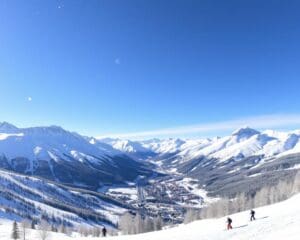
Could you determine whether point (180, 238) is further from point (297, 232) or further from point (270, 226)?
point (297, 232)

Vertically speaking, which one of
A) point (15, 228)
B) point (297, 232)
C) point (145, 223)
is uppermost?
point (297, 232)

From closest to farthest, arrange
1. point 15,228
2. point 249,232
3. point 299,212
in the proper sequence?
point 249,232 < point 299,212 < point 15,228

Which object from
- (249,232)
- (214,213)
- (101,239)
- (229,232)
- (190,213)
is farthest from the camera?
(190,213)

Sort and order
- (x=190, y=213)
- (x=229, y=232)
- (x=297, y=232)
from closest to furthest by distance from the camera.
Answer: (x=297, y=232) → (x=229, y=232) → (x=190, y=213)

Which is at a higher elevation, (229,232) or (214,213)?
(229,232)

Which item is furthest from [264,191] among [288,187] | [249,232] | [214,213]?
[249,232]

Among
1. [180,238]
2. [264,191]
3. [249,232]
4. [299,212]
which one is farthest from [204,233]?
[264,191]

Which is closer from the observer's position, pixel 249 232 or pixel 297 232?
pixel 297 232

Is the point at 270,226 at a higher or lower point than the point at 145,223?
higher

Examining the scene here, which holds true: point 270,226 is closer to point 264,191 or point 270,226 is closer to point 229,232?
point 229,232
